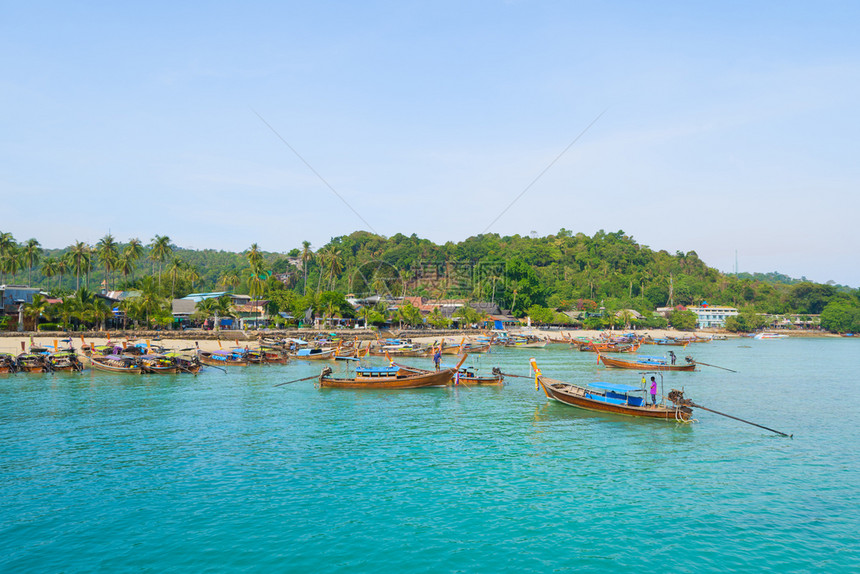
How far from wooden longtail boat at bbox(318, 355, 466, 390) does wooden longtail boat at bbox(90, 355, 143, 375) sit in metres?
18.5

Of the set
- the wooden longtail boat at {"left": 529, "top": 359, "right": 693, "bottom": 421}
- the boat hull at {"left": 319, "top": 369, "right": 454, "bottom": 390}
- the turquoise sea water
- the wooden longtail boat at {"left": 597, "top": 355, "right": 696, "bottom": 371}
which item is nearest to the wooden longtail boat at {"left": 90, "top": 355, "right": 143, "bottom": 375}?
the turquoise sea water

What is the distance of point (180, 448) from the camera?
25062mm

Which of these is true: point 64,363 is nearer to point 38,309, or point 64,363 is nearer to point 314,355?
point 314,355

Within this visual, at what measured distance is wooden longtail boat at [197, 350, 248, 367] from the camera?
57.1m

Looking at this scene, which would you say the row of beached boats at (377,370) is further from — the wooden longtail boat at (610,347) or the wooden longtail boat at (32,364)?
the wooden longtail boat at (610,347)

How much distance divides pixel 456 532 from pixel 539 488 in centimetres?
515

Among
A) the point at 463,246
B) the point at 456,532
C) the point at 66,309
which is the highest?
the point at 463,246

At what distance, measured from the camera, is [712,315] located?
Answer: 169625 millimetres

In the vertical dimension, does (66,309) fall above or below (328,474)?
above

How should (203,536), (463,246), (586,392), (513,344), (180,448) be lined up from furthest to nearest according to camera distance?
(463,246) < (513,344) < (586,392) < (180,448) < (203,536)

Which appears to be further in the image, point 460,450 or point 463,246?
point 463,246

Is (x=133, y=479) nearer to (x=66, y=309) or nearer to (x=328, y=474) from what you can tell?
(x=328, y=474)

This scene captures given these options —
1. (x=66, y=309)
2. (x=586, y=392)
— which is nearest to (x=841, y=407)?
(x=586, y=392)

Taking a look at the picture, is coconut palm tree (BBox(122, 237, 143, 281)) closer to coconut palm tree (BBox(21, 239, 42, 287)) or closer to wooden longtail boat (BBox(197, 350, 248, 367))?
coconut palm tree (BBox(21, 239, 42, 287))
